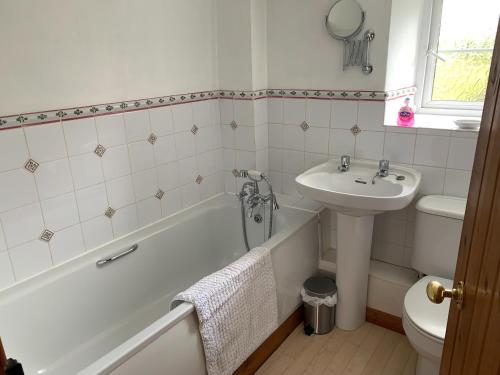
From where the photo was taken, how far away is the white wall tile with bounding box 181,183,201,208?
234 cm

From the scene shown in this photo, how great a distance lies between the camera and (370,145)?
6.96 feet

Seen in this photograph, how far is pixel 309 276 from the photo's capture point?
224cm

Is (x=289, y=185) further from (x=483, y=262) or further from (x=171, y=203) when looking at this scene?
(x=483, y=262)

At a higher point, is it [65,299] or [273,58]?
[273,58]

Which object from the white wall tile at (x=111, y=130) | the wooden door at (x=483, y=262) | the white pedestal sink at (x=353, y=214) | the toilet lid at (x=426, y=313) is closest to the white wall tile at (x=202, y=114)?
the white wall tile at (x=111, y=130)

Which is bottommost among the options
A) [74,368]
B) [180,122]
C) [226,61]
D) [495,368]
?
[74,368]

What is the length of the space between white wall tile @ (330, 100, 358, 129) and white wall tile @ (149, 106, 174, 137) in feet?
2.92

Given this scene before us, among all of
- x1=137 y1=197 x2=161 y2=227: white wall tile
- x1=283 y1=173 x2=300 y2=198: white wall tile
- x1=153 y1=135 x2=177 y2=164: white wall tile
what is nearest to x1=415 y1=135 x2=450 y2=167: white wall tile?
x1=283 y1=173 x2=300 y2=198: white wall tile

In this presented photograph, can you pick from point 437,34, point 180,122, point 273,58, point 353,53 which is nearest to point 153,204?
point 180,122

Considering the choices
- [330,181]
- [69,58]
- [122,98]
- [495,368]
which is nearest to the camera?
[495,368]

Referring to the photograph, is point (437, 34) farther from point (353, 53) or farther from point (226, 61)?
point (226, 61)

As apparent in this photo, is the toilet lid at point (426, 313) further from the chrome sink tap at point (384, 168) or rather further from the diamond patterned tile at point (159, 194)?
the diamond patterned tile at point (159, 194)

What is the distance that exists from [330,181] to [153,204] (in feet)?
3.14

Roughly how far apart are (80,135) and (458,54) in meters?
1.93
